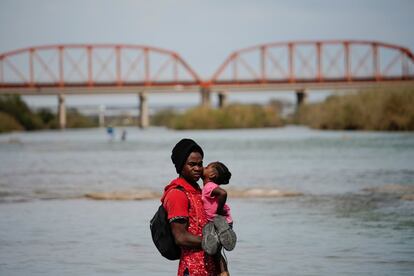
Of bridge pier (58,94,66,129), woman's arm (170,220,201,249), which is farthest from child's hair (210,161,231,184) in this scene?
bridge pier (58,94,66,129)

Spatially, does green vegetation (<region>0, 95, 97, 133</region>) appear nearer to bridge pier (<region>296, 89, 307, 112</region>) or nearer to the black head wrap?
bridge pier (<region>296, 89, 307, 112</region>)

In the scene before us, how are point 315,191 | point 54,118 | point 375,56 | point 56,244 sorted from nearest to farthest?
point 56,244 → point 315,191 → point 54,118 → point 375,56

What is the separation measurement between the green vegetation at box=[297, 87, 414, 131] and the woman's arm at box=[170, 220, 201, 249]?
7559 cm

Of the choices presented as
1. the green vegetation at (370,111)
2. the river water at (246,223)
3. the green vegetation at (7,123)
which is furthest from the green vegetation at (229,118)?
the river water at (246,223)

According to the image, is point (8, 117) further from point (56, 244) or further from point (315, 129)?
point (56, 244)

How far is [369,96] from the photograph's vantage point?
297 ft

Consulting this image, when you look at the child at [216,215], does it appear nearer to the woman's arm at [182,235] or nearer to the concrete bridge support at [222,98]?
the woman's arm at [182,235]

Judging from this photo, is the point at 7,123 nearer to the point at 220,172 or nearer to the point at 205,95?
the point at 205,95

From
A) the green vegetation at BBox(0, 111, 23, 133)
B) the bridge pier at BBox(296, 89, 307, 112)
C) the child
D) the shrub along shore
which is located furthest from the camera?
the bridge pier at BBox(296, 89, 307, 112)

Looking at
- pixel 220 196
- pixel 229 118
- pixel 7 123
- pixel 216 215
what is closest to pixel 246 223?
pixel 220 196

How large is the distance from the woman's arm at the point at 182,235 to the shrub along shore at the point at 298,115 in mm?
75589

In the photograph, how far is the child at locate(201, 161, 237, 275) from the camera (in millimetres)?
6547

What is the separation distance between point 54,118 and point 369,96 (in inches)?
3325

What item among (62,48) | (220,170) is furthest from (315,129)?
(220,170)
